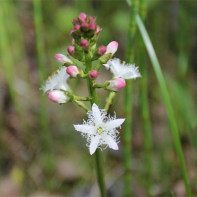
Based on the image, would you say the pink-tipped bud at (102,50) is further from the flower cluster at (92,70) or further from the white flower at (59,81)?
the white flower at (59,81)

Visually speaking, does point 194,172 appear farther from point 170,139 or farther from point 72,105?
point 72,105

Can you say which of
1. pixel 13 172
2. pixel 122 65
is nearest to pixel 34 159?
pixel 13 172

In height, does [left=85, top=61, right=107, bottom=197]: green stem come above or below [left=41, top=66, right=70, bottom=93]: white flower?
below

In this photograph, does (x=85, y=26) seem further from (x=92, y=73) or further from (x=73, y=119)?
(x=73, y=119)

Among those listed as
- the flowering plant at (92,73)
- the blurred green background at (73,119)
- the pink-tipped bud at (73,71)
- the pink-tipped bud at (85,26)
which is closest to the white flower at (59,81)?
the flowering plant at (92,73)

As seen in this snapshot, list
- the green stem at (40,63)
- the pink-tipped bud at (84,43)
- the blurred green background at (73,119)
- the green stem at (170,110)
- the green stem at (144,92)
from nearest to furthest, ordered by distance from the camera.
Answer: the pink-tipped bud at (84,43), the green stem at (170,110), the green stem at (144,92), the green stem at (40,63), the blurred green background at (73,119)

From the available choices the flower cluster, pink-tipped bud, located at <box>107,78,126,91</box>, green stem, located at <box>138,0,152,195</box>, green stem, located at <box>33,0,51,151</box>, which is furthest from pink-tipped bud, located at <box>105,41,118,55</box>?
green stem, located at <box>33,0,51,151</box>

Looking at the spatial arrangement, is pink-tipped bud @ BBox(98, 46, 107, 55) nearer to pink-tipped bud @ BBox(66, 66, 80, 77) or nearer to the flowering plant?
the flowering plant
